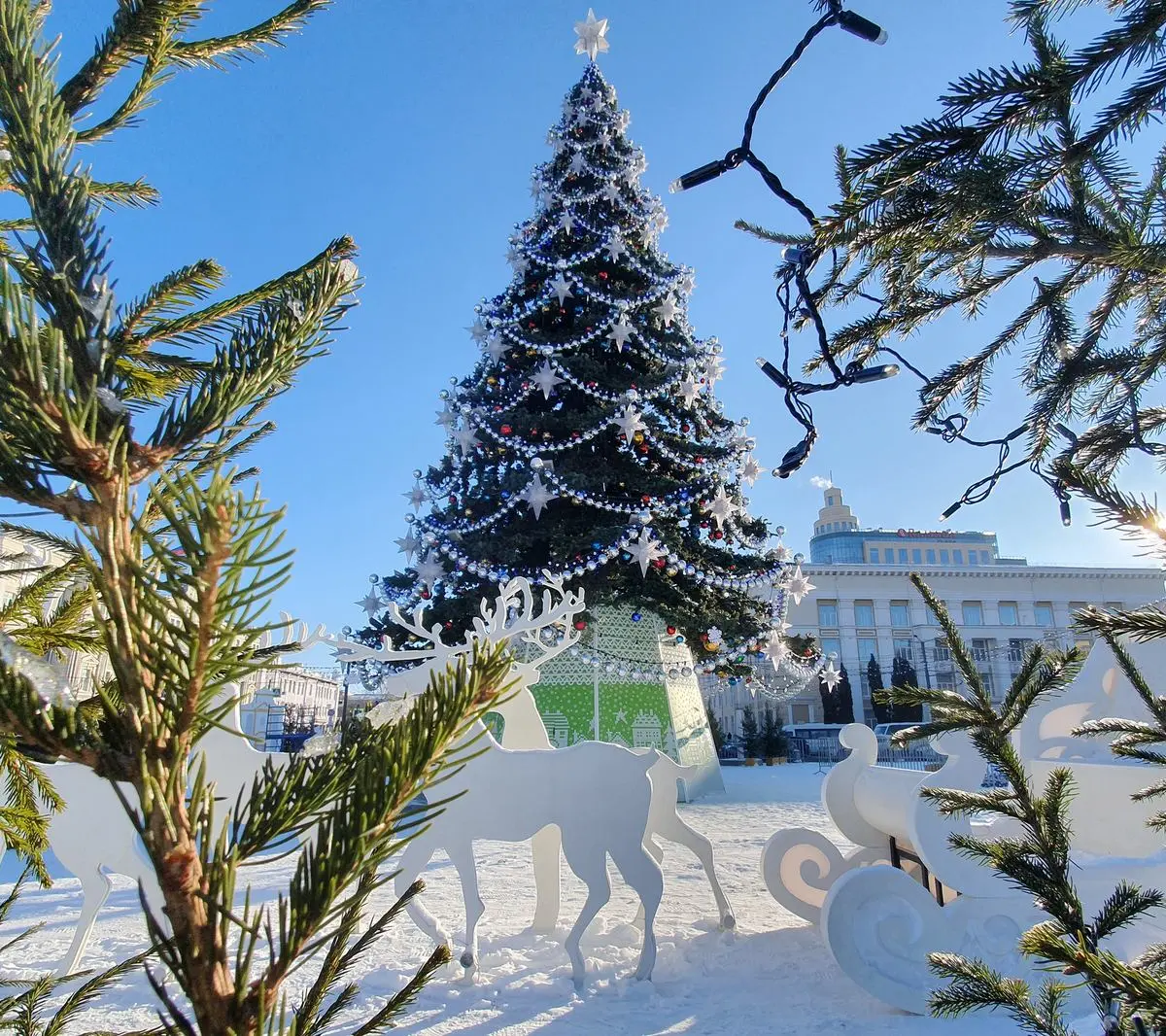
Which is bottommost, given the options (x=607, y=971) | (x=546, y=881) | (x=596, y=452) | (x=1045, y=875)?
(x=607, y=971)

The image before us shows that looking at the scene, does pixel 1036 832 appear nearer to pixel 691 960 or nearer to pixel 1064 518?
pixel 1064 518

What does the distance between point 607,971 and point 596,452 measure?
8384mm

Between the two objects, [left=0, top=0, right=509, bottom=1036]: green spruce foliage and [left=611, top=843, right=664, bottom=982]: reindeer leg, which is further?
[left=611, top=843, right=664, bottom=982]: reindeer leg

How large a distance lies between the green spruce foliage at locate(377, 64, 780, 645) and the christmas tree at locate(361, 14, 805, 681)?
0.10 ft

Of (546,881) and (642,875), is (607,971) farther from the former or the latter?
(546,881)

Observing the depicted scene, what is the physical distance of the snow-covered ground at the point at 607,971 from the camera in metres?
3.36

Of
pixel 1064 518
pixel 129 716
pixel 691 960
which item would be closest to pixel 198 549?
pixel 129 716

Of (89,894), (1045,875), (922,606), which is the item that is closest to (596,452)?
(89,894)

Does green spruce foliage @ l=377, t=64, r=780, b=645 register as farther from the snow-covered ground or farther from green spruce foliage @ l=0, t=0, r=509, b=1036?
green spruce foliage @ l=0, t=0, r=509, b=1036

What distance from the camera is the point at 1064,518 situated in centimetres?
188

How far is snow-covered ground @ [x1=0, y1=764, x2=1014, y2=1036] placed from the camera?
11.0 feet

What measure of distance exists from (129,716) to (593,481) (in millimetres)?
10135

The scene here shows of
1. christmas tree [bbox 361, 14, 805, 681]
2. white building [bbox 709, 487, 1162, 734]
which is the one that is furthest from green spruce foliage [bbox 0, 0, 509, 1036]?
white building [bbox 709, 487, 1162, 734]

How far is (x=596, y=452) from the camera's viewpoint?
1166cm
